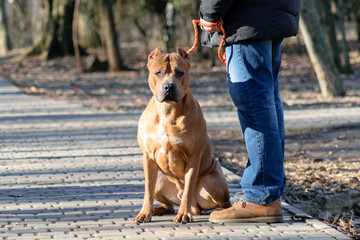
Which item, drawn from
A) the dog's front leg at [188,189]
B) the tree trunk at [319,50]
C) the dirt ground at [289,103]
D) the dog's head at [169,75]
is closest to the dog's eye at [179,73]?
the dog's head at [169,75]

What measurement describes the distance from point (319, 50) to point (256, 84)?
27.8 ft

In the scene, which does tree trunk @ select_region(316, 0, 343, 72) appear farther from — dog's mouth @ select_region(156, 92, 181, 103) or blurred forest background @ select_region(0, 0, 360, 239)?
dog's mouth @ select_region(156, 92, 181, 103)

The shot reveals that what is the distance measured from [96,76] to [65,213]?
1366 cm

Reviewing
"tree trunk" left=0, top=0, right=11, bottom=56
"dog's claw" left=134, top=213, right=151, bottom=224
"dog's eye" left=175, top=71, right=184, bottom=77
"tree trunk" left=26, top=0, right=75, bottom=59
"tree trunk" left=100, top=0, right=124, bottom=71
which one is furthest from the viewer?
"tree trunk" left=0, top=0, right=11, bottom=56

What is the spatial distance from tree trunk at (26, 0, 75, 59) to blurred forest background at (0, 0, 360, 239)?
0.14 feet

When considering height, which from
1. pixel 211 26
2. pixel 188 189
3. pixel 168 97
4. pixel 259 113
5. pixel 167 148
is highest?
pixel 211 26

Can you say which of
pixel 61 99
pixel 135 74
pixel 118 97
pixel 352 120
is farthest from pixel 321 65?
pixel 135 74

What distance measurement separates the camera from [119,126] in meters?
9.41

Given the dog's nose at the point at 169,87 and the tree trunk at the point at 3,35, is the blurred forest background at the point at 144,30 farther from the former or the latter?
the dog's nose at the point at 169,87

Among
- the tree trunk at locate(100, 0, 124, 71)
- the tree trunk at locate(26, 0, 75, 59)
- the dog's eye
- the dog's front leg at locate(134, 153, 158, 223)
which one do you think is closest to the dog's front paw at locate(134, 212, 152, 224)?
the dog's front leg at locate(134, 153, 158, 223)

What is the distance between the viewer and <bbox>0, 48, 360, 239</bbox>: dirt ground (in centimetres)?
544

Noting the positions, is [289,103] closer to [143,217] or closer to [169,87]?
[143,217]

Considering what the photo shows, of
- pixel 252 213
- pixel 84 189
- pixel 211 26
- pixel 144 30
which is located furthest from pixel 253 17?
pixel 144 30

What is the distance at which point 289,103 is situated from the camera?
1221cm
